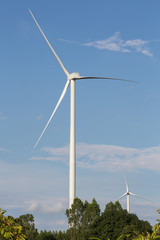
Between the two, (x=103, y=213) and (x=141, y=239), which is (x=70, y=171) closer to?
(x=103, y=213)

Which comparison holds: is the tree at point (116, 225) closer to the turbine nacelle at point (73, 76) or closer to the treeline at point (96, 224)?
the treeline at point (96, 224)

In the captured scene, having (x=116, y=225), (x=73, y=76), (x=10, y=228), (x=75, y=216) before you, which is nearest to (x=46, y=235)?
(x=75, y=216)

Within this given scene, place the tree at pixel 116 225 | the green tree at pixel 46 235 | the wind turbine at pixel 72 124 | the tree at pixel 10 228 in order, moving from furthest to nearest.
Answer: the green tree at pixel 46 235 < the wind turbine at pixel 72 124 < the tree at pixel 116 225 < the tree at pixel 10 228

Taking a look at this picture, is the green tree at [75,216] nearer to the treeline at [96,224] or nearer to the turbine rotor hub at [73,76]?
the treeline at [96,224]

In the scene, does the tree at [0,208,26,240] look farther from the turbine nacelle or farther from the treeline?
the turbine nacelle

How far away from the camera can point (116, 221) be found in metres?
90.5

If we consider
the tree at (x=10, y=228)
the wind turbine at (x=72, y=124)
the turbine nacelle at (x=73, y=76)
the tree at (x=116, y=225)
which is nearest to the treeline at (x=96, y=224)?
the tree at (x=116, y=225)

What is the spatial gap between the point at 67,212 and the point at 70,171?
461 inches

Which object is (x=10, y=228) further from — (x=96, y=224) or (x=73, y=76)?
(x=73, y=76)

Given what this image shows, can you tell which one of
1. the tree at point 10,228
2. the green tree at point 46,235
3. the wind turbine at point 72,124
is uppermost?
the wind turbine at point 72,124

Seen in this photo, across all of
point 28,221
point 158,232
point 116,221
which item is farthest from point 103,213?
point 158,232

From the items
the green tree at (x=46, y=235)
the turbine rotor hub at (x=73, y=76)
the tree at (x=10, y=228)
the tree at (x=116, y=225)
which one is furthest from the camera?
the green tree at (x=46, y=235)

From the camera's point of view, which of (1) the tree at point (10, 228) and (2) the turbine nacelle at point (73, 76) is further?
(2) the turbine nacelle at point (73, 76)

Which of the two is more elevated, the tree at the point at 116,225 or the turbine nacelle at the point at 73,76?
the turbine nacelle at the point at 73,76
